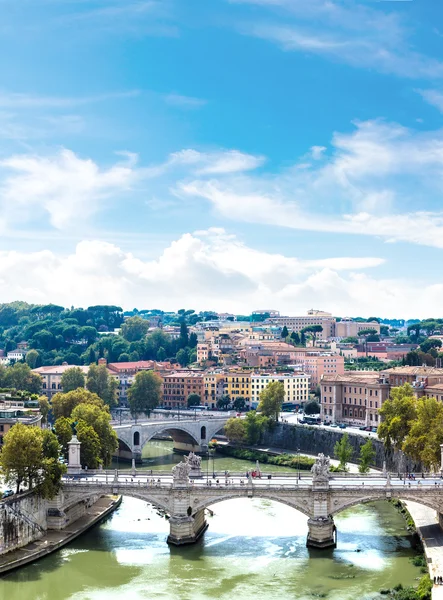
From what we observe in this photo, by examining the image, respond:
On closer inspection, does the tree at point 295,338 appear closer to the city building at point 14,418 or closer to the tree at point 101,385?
the tree at point 101,385

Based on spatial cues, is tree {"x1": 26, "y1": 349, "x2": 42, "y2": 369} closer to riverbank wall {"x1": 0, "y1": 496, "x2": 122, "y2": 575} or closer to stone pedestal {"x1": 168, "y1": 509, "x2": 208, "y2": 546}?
riverbank wall {"x1": 0, "y1": 496, "x2": 122, "y2": 575}

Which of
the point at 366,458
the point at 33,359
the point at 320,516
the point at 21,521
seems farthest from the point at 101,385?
the point at 320,516

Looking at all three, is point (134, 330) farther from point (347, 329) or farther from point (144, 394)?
point (144, 394)

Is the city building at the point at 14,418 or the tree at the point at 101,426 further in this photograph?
the city building at the point at 14,418

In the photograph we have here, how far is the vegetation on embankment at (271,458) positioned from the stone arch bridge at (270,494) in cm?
2366

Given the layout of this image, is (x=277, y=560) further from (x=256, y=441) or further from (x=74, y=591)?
(x=256, y=441)

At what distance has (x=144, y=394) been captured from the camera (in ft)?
317

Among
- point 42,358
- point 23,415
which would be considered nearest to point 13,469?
point 23,415

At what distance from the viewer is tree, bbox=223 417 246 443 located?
78500mm

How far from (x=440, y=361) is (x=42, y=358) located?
54694mm

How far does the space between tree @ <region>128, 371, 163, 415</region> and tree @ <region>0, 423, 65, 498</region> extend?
171 ft

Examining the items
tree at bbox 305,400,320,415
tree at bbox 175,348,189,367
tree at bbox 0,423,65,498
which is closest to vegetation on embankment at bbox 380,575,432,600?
tree at bbox 0,423,65,498

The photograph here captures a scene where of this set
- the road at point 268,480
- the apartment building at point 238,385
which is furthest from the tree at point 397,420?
the apartment building at point 238,385

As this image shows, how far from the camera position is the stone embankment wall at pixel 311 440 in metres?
67.4
